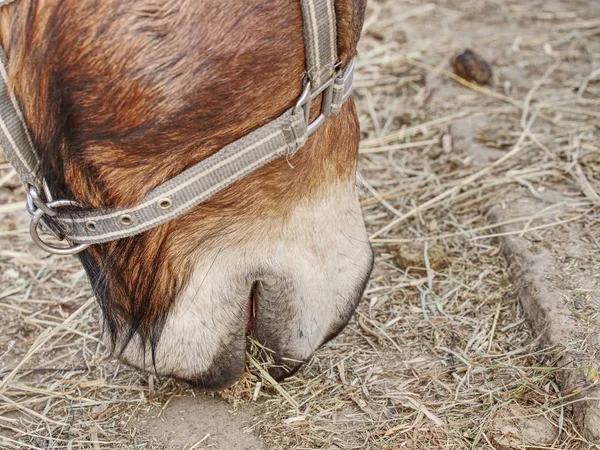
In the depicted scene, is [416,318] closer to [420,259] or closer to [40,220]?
[420,259]

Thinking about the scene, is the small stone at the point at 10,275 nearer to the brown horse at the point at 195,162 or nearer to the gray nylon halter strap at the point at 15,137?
the brown horse at the point at 195,162

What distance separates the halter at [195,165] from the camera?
4.67ft

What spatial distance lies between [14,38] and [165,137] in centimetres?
30

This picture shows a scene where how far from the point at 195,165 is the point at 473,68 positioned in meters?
2.29

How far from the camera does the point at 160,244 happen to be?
1.54m

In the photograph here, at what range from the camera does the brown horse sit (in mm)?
1330

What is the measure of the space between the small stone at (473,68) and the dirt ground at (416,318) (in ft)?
Answer: 0.17


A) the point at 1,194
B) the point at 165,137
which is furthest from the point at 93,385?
the point at 1,194

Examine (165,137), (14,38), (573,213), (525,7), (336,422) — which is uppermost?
(14,38)

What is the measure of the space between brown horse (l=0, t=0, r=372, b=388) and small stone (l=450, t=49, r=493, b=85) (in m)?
1.96

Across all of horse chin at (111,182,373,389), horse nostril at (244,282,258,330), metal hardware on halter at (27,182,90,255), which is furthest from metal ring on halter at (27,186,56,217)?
horse nostril at (244,282,258,330)

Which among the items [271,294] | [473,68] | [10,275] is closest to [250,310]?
[271,294]

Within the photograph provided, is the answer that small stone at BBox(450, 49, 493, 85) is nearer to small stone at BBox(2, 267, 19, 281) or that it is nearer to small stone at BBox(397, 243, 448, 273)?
small stone at BBox(397, 243, 448, 273)

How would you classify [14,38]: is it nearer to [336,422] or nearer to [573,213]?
[336,422]
